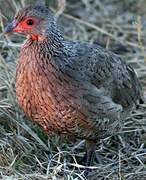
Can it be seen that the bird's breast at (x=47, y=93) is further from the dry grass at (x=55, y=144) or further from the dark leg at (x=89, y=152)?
the dark leg at (x=89, y=152)

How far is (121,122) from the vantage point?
559cm

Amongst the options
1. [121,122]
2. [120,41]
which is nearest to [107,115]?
[121,122]

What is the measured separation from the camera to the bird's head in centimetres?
501

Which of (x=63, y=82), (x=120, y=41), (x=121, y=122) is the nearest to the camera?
(x=63, y=82)

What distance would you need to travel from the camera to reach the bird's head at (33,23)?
16.4 ft

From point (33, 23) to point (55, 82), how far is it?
17.7 inches

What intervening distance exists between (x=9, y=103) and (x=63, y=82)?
3.47 feet

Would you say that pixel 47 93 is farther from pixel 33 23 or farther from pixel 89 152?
pixel 89 152

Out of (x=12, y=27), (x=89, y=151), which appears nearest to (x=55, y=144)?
(x=89, y=151)

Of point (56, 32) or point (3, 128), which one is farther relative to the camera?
point (3, 128)

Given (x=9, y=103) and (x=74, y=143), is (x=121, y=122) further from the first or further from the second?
(x=9, y=103)

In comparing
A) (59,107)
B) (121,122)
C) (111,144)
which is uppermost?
(59,107)

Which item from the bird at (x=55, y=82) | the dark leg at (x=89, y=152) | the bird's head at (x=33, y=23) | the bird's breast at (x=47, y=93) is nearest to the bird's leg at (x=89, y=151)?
the dark leg at (x=89, y=152)

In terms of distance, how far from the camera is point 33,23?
5020 millimetres
